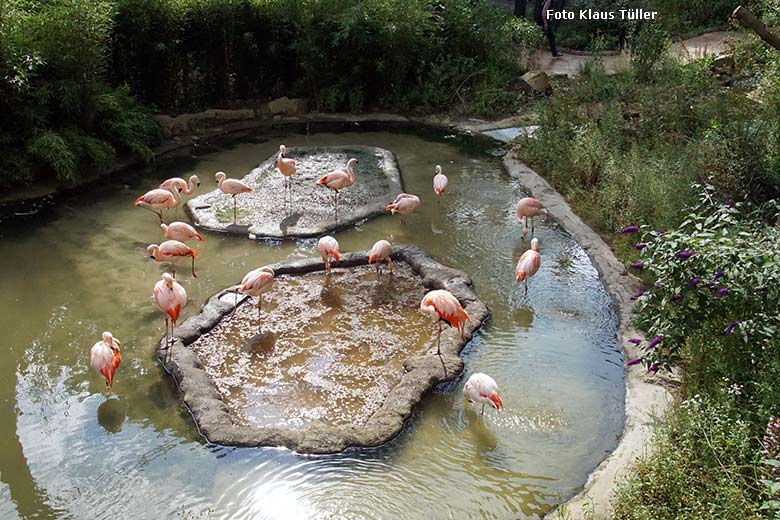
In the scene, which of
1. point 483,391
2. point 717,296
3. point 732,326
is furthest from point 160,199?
point 732,326

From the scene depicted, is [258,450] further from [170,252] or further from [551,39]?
[551,39]

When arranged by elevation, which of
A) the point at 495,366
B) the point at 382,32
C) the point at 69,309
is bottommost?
the point at 495,366

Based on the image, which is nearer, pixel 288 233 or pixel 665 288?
pixel 665 288

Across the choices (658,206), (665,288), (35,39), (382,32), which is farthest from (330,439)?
(382,32)

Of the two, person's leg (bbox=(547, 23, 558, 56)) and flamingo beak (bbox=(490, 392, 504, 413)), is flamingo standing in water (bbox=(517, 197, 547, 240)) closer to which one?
flamingo beak (bbox=(490, 392, 504, 413))

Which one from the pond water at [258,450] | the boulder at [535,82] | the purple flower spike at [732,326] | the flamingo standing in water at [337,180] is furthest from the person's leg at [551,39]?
the purple flower spike at [732,326]

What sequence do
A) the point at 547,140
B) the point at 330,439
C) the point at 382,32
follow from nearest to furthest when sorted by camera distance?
the point at 330,439 < the point at 547,140 < the point at 382,32

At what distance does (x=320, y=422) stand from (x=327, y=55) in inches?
319

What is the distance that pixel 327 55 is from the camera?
11602mm

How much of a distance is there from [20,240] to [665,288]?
5934mm

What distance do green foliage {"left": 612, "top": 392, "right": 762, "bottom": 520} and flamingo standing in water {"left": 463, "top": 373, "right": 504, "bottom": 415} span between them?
0.94m

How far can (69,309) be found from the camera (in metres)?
6.02

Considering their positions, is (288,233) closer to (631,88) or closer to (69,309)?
(69,309)

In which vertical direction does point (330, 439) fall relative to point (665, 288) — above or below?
below
